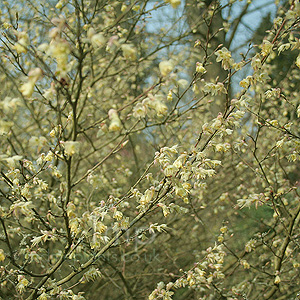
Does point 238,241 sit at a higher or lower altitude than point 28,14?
lower

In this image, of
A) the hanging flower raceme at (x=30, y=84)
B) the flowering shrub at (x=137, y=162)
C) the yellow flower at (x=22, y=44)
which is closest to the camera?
the hanging flower raceme at (x=30, y=84)

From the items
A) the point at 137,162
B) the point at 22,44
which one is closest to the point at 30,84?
the point at 22,44

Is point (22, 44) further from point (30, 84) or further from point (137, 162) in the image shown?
point (137, 162)

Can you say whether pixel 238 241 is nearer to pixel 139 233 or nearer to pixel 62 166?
pixel 62 166

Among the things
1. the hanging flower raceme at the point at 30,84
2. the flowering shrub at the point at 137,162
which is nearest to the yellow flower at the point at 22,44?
the flowering shrub at the point at 137,162

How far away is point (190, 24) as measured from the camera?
5.24 m

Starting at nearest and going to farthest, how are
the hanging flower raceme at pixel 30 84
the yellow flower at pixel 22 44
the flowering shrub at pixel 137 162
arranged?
the hanging flower raceme at pixel 30 84 → the yellow flower at pixel 22 44 → the flowering shrub at pixel 137 162

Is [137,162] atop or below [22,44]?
atop

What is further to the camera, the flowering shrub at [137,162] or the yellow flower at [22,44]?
the flowering shrub at [137,162]

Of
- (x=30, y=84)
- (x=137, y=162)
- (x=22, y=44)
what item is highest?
(x=137, y=162)

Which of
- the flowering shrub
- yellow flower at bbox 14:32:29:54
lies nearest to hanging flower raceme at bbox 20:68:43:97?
the flowering shrub

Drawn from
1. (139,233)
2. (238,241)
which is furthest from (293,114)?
(139,233)

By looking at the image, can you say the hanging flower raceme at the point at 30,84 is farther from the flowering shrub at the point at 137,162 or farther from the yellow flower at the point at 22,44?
the yellow flower at the point at 22,44

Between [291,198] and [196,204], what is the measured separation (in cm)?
155
